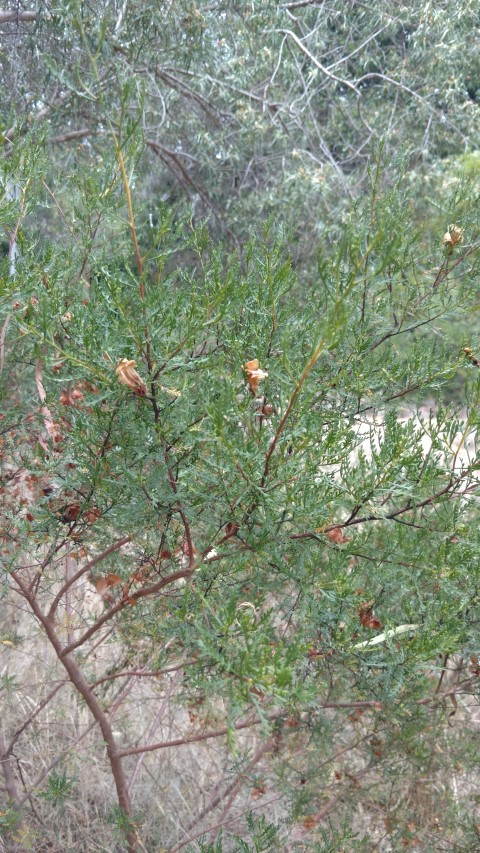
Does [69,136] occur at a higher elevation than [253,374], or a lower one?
higher

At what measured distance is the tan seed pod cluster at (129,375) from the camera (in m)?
0.91

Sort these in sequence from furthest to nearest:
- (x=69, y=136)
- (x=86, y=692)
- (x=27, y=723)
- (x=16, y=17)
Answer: (x=69, y=136), (x=16, y=17), (x=27, y=723), (x=86, y=692)

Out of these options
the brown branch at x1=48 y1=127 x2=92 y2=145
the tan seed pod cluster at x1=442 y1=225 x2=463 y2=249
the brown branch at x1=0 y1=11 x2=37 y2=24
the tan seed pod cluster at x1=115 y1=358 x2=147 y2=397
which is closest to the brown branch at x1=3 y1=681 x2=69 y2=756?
the tan seed pod cluster at x1=115 y1=358 x2=147 y2=397

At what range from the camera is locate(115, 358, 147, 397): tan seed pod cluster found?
2.99 ft

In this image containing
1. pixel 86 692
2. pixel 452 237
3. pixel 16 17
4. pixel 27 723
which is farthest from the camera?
pixel 16 17

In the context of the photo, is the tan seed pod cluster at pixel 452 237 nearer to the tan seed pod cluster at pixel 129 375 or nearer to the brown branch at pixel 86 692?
the tan seed pod cluster at pixel 129 375

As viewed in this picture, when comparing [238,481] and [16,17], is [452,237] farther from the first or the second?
[16,17]

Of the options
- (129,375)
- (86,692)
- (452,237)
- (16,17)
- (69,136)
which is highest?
(69,136)

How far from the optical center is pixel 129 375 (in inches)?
36.3

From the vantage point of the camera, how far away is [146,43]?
297 cm

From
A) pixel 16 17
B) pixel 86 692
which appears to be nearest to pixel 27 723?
pixel 86 692

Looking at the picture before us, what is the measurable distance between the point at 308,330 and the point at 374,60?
13.6 ft

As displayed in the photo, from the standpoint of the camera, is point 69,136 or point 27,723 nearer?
point 27,723

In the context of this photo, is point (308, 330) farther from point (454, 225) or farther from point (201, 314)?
point (454, 225)
